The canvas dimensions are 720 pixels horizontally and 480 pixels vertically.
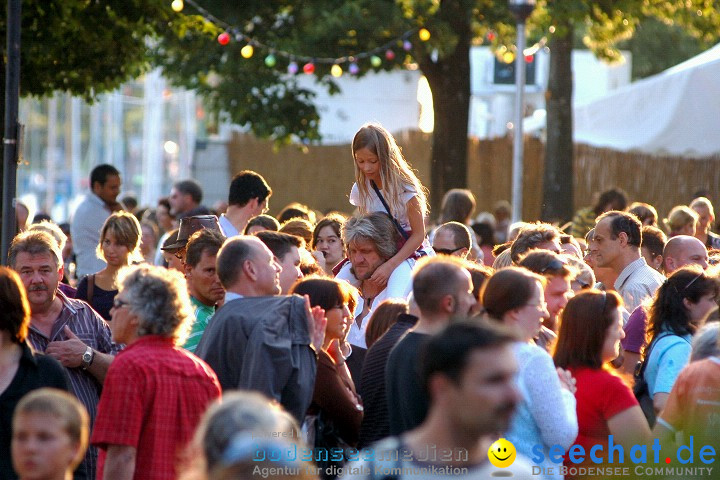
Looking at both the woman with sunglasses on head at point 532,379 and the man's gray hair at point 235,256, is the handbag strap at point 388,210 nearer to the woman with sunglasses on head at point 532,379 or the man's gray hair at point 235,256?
the man's gray hair at point 235,256

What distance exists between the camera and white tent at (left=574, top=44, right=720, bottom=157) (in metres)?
15.5

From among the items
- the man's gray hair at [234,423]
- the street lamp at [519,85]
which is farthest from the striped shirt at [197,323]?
the street lamp at [519,85]

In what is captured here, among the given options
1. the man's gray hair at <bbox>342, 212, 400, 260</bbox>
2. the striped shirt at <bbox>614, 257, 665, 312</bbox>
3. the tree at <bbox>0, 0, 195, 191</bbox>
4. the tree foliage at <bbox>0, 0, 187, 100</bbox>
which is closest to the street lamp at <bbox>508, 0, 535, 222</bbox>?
the tree at <bbox>0, 0, 195, 191</bbox>

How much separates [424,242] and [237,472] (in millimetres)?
4645

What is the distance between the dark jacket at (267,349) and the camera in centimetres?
509

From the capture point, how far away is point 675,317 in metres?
6.19

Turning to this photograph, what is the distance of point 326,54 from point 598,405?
14.0 m

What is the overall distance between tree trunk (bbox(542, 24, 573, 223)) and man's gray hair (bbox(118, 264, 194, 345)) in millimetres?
15378

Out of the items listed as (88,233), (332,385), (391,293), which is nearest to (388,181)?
(391,293)

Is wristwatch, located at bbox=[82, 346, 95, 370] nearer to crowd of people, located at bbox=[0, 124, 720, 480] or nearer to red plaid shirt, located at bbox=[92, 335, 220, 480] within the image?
crowd of people, located at bbox=[0, 124, 720, 480]

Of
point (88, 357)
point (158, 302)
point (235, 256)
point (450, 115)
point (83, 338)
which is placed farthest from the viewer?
point (450, 115)

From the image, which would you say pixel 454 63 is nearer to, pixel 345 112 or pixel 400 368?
pixel 400 368

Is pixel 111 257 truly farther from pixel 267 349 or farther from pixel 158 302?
pixel 158 302

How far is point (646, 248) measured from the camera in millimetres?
9039
